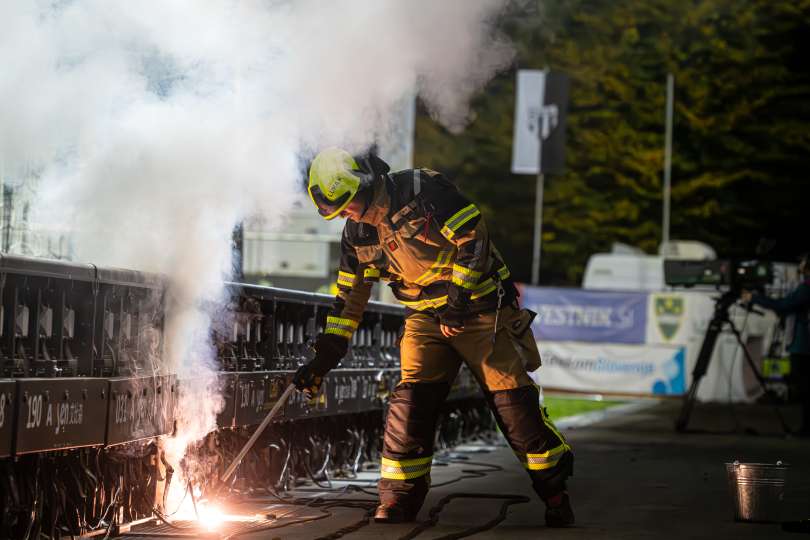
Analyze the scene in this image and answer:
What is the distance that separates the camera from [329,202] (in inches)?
298

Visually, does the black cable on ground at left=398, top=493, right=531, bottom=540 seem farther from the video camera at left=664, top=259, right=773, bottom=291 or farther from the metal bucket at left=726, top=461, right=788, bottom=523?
the video camera at left=664, top=259, right=773, bottom=291

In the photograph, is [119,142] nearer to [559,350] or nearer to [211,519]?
[211,519]

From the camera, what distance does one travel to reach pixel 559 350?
2520 cm

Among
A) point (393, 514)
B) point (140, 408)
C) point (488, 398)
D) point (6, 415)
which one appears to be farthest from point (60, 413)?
point (488, 398)

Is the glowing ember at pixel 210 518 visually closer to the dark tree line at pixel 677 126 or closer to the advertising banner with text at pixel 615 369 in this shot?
the advertising banner with text at pixel 615 369

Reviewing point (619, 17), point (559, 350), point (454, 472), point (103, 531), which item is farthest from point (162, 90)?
point (619, 17)

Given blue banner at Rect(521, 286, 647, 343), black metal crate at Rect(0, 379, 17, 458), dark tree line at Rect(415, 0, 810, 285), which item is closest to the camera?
black metal crate at Rect(0, 379, 17, 458)

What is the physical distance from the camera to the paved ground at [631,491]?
302 inches

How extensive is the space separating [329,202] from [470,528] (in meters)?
1.81

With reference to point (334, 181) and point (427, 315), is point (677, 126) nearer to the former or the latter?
point (427, 315)

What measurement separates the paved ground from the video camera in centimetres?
172

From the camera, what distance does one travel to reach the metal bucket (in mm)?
7854

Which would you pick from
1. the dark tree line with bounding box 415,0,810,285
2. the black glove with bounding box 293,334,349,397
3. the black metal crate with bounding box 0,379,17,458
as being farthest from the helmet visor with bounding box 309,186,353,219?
the dark tree line with bounding box 415,0,810,285

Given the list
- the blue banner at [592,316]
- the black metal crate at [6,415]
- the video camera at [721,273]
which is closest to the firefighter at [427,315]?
the black metal crate at [6,415]
